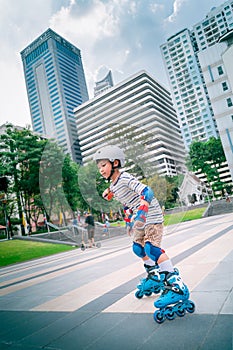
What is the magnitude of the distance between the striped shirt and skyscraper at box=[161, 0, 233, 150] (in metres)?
132

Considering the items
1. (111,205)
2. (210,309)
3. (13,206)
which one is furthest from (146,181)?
(13,206)

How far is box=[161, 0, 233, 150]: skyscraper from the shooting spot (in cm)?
12891

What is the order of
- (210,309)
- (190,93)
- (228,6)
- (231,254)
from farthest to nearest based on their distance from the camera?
(190,93) < (228,6) < (231,254) < (210,309)

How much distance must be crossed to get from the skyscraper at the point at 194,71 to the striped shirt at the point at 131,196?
5188 inches

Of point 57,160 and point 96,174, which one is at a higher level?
point 57,160

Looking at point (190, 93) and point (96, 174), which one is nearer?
point (96, 174)

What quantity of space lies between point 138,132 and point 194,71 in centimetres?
15686

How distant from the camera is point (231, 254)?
5047 mm

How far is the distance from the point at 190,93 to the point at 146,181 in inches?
6013

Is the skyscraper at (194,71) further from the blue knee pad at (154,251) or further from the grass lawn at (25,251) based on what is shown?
the blue knee pad at (154,251)

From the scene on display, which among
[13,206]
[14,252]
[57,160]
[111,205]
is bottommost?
[14,252]

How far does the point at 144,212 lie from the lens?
2539 millimetres

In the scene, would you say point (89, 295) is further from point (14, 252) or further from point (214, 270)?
point (14, 252)

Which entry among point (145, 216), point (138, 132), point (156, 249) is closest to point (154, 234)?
point (156, 249)
